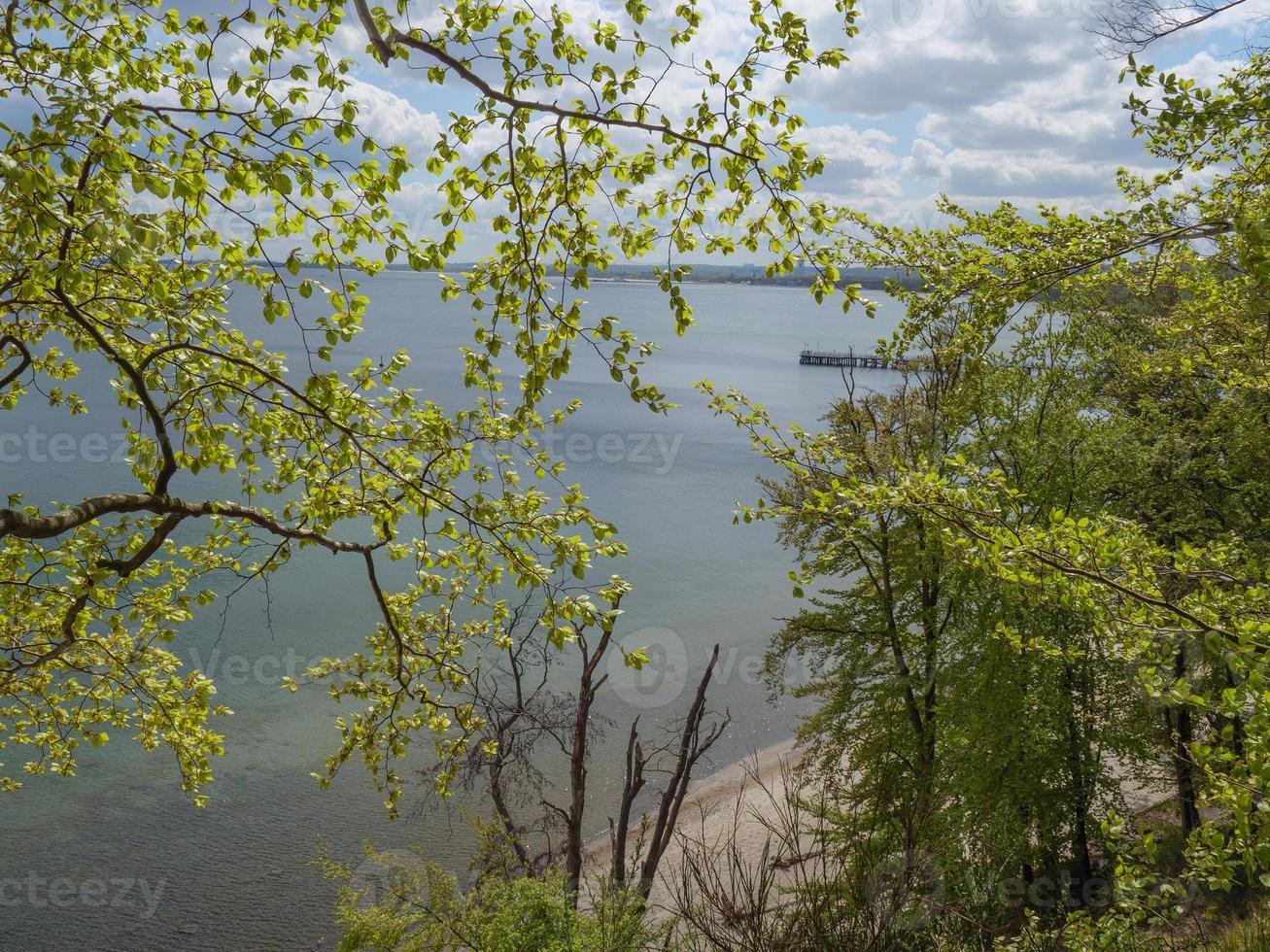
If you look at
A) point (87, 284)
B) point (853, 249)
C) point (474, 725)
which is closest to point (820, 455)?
point (853, 249)

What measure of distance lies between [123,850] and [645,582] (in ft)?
55.2

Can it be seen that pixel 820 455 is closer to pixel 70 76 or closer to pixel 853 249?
pixel 853 249

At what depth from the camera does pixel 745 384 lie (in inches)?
2886

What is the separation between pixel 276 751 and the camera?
20.4m

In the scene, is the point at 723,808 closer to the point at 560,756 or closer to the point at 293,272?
the point at 560,756

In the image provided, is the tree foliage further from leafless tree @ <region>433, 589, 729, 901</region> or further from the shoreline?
the shoreline

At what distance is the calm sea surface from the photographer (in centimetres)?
1574

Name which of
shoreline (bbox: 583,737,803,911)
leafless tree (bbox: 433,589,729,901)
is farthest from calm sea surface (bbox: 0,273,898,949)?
leafless tree (bbox: 433,589,729,901)

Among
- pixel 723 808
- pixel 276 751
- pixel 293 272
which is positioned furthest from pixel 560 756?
pixel 293 272

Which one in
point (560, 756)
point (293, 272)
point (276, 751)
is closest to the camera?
point (293, 272)

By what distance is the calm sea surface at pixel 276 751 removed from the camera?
15.7 meters

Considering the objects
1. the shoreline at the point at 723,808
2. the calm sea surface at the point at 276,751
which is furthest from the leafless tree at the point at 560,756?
the calm sea surface at the point at 276,751

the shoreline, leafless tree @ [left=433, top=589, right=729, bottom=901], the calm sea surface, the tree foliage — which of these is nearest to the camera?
the tree foliage

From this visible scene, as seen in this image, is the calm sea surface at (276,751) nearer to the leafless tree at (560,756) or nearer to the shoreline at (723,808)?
the shoreline at (723,808)
